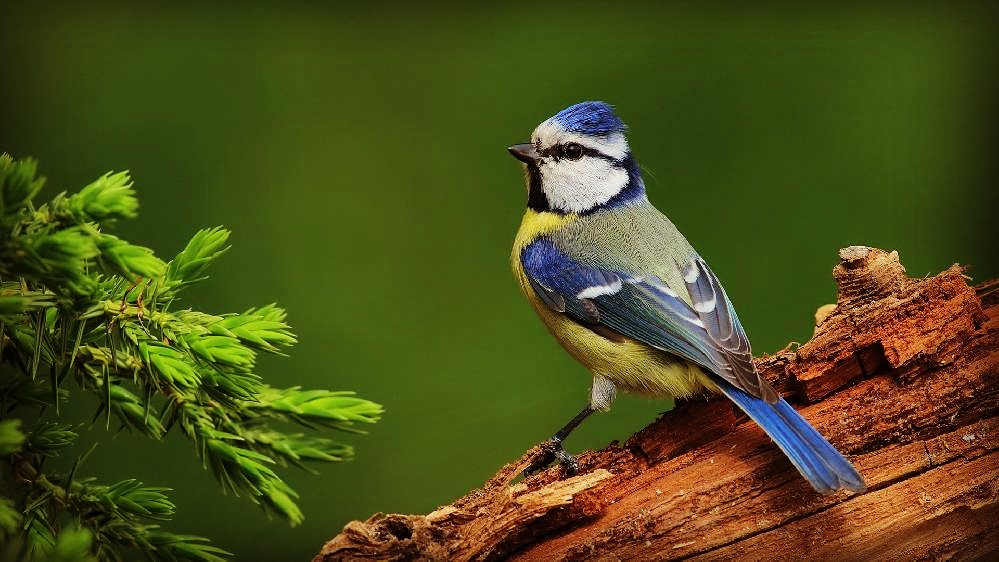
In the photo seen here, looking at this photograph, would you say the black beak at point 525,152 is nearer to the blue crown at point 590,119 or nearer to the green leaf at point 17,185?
the blue crown at point 590,119

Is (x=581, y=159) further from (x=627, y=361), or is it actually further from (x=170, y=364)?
(x=170, y=364)

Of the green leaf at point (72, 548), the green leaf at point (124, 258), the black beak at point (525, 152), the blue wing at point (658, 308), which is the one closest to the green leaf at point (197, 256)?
the green leaf at point (124, 258)

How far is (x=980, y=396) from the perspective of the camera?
3.33 ft

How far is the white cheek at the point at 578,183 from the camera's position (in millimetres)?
1481

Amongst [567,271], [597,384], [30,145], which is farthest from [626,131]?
[30,145]

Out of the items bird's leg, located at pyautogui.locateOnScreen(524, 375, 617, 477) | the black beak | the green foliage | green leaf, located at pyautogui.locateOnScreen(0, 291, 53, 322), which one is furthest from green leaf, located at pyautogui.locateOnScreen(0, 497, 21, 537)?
the black beak

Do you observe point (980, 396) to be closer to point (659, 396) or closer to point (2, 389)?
point (659, 396)

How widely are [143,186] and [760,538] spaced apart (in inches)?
56.6

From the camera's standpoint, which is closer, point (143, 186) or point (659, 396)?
point (659, 396)

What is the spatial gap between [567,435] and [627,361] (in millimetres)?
129

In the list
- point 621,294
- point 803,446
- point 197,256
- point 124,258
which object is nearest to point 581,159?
point 621,294

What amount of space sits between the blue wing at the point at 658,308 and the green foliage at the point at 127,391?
1.92ft

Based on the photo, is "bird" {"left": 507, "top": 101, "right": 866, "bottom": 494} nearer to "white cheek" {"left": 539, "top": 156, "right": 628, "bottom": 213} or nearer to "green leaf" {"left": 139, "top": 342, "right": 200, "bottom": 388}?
"white cheek" {"left": 539, "top": 156, "right": 628, "bottom": 213}

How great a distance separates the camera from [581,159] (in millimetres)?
1486
